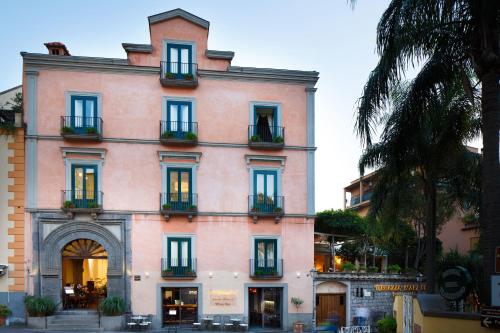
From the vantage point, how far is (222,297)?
26109 mm

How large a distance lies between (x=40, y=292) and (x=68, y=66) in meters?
11.3

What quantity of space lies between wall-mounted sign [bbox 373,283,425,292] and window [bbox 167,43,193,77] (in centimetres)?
1586

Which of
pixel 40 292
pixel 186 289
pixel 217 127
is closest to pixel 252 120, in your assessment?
pixel 217 127

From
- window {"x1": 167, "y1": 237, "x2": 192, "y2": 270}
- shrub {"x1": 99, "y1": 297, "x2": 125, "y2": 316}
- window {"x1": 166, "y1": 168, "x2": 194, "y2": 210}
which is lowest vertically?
shrub {"x1": 99, "y1": 297, "x2": 125, "y2": 316}

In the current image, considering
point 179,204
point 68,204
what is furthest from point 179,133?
point 68,204

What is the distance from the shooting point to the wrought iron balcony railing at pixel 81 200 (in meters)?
24.7

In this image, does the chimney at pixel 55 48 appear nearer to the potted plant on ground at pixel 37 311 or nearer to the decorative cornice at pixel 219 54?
the decorative cornice at pixel 219 54

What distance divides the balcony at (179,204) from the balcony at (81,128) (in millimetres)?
4557

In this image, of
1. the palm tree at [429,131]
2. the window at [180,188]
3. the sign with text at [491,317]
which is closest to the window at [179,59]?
the window at [180,188]

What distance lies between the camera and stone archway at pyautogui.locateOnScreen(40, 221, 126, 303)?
80.7 feet

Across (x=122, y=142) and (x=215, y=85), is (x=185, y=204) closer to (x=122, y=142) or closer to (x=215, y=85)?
(x=122, y=142)

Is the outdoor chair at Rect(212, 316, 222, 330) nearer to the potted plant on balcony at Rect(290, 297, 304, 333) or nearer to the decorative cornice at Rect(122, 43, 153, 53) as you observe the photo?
the potted plant on balcony at Rect(290, 297, 304, 333)

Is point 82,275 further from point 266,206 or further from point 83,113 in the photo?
point 266,206

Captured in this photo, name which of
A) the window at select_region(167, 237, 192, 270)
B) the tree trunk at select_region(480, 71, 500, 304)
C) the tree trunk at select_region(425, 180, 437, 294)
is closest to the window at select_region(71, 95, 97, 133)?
the window at select_region(167, 237, 192, 270)
